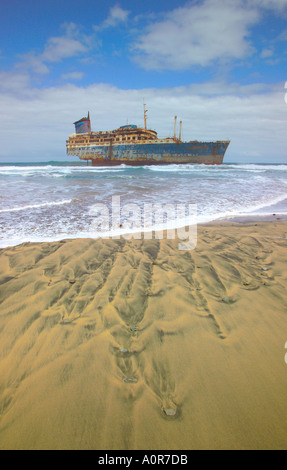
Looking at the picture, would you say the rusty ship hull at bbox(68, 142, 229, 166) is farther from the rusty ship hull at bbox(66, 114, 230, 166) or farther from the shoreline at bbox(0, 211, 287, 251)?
the shoreline at bbox(0, 211, 287, 251)

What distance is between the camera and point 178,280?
2.74 metres

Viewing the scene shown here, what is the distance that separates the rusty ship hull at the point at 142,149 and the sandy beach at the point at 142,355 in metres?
42.4

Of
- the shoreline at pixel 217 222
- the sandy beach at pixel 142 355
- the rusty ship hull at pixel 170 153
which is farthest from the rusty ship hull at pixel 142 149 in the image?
the sandy beach at pixel 142 355

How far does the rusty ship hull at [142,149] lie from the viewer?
41.7 meters

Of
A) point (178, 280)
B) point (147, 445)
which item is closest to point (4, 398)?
point (147, 445)

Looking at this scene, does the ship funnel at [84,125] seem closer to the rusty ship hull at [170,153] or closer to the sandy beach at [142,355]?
the rusty ship hull at [170,153]

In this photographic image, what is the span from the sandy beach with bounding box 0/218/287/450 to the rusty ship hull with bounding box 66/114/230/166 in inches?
1669

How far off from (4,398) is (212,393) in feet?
4.47

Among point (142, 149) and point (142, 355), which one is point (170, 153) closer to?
point (142, 149)

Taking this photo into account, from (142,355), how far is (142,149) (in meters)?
44.7

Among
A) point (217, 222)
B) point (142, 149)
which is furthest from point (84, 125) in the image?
point (217, 222)

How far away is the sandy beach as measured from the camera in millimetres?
1231

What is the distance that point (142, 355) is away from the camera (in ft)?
5.53
